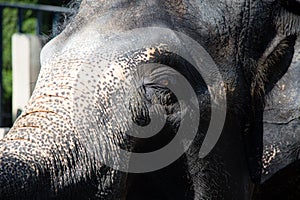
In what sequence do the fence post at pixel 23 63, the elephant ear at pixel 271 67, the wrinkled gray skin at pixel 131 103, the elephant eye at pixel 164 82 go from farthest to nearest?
1. the fence post at pixel 23 63
2. the elephant ear at pixel 271 67
3. the elephant eye at pixel 164 82
4. the wrinkled gray skin at pixel 131 103

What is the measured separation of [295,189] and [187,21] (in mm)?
762

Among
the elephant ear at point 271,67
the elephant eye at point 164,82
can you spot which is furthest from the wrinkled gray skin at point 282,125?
the elephant eye at point 164,82

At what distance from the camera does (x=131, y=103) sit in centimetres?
290

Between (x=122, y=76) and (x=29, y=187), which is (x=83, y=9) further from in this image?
(x=29, y=187)

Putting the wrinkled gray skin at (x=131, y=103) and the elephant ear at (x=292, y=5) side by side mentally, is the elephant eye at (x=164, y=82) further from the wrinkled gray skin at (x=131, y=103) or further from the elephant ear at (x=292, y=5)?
the elephant ear at (x=292, y=5)

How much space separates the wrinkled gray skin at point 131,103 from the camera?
8.89ft

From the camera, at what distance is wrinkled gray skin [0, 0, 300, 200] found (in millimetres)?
2709

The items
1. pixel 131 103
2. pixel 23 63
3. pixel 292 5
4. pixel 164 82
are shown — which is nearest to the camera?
pixel 131 103

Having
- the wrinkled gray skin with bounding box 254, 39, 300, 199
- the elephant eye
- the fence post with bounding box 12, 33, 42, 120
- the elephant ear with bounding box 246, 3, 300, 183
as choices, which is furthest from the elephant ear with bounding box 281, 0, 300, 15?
the fence post with bounding box 12, 33, 42, 120

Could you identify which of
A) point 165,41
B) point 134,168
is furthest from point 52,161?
point 165,41

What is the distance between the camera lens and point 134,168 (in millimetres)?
2965

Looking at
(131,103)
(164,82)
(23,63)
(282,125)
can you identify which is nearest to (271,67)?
(282,125)

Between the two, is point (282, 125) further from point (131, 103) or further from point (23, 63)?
point (23, 63)

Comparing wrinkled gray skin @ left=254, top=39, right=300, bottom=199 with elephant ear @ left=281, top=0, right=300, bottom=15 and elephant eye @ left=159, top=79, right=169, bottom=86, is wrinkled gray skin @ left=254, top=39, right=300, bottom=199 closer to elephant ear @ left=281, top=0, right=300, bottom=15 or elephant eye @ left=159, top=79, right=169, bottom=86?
elephant ear @ left=281, top=0, right=300, bottom=15
